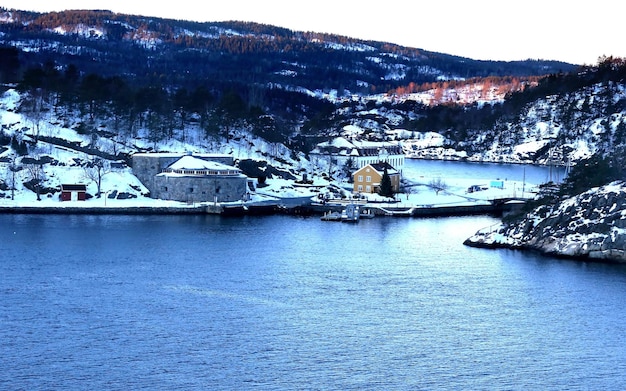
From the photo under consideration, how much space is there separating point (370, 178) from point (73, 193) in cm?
1233

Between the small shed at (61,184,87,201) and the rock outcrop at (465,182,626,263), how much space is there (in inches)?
579

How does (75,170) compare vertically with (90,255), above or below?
above

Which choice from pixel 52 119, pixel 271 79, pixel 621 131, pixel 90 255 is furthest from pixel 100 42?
pixel 90 255

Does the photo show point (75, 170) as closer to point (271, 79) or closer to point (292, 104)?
point (292, 104)

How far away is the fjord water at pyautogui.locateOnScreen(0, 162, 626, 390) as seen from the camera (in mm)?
16812

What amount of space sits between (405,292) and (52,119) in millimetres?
25138

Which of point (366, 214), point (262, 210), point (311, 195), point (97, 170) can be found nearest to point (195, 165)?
point (262, 210)

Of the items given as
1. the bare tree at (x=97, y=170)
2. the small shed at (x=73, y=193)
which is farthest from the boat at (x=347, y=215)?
the small shed at (x=73, y=193)

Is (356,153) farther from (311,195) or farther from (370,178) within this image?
(311,195)

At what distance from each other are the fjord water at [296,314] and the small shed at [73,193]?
5352mm

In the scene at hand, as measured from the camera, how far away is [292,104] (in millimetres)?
84938

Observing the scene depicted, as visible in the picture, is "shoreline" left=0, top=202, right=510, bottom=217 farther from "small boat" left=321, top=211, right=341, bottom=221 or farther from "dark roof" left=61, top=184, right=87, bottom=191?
"small boat" left=321, top=211, right=341, bottom=221

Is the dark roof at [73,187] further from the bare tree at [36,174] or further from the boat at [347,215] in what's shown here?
the boat at [347,215]

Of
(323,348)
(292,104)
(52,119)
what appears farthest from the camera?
(292,104)
